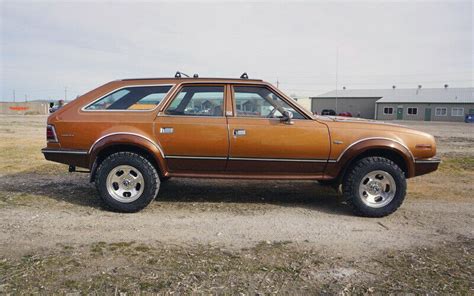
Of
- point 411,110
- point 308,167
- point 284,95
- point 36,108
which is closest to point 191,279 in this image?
point 308,167

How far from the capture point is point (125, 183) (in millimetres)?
4754

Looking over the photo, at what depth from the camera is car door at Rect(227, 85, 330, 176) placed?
470 cm

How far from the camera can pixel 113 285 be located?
2.79 meters

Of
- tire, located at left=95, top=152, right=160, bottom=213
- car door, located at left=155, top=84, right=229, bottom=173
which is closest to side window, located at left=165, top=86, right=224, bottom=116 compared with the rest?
car door, located at left=155, top=84, right=229, bottom=173

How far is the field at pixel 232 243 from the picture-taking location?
9.44 ft

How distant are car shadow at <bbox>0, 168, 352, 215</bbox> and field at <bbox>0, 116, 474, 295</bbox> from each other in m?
0.03

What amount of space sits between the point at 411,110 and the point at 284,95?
53.3m

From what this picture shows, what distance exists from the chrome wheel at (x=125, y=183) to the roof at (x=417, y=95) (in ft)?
180

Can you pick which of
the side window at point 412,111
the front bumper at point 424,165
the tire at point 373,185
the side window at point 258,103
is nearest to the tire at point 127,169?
the side window at point 258,103

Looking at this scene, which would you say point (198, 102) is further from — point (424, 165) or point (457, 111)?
point (457, 111)

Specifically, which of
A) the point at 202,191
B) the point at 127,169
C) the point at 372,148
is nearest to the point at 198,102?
the point at 127,169

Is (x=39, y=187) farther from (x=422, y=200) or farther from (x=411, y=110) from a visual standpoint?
(x=411, y=110)

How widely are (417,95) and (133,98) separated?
2286 inches

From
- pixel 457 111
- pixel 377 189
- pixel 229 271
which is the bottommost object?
pixel 229 271
